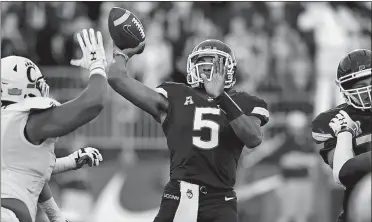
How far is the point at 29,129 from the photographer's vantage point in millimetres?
4684

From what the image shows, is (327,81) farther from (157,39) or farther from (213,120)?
(213,120)

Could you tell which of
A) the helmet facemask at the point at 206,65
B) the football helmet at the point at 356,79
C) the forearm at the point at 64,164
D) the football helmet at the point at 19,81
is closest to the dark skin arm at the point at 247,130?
the helmet facemask at the point at 206,65

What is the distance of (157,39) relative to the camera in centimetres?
1229

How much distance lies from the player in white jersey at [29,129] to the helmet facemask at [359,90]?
60.6 inches

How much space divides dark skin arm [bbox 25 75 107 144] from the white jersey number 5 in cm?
84

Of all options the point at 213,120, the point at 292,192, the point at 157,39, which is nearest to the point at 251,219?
A: the point at 292,192

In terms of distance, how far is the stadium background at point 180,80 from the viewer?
11344 millimetres

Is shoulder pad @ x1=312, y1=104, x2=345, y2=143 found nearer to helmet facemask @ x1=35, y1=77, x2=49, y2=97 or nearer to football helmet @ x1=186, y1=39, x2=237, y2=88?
football helmet @ x1=186, y1=39, x2=237, y2=88

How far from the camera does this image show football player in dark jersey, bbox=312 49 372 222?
488 centimetres

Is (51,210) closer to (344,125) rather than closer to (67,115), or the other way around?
(67,115)

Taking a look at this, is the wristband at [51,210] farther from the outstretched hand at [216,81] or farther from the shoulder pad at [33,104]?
the outstretched hand at [216,81]

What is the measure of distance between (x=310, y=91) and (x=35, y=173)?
7.84 m

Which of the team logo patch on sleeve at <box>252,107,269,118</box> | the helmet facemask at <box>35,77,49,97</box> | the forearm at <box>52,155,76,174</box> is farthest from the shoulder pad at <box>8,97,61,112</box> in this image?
the team logo patch on sleeve at <box>252,107,269,118</box>

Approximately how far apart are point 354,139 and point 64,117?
1.82m
